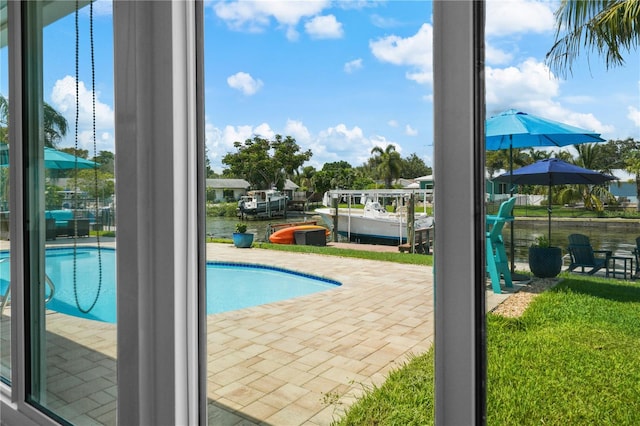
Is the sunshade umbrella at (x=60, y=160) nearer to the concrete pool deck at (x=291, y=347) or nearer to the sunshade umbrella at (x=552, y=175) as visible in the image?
the concrete pool deck at (x=291, y=347)

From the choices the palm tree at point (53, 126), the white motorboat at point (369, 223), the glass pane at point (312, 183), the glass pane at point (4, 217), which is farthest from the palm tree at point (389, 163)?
the glass pane at point (4, 217)

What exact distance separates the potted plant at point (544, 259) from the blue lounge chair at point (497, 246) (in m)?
0.05

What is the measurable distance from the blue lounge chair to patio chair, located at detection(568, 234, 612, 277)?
0.10 metres

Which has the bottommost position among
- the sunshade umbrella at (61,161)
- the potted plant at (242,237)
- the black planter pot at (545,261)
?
the potted plant at (242,237)

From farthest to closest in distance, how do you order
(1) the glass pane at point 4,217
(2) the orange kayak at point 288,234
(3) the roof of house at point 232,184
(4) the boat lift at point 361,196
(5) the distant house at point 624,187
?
(2) the orange kayak at point 288,234
(3) the roof of house at point 232,184
(1) the glass pane at point 4,217
(4) the boat lift at point 361,196
(5) the distant house at point 624,187

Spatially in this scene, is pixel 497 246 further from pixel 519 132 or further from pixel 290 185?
pixel 290 185

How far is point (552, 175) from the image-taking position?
78cm

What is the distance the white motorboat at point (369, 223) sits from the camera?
2090 millimetres

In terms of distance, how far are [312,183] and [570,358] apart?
178 centimetres

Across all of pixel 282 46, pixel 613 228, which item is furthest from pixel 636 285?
pixel 282 46

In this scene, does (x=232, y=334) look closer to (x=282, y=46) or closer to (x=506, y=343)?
(x=282, y=46)

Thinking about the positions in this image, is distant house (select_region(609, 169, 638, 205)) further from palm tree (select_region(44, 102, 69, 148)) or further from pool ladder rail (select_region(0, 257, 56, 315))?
pool ladder rail (select_region(0, 257, 56, 315))

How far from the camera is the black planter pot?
0.78 m

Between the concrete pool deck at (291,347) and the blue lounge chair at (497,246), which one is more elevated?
the blue lounge chair at (497,246)
